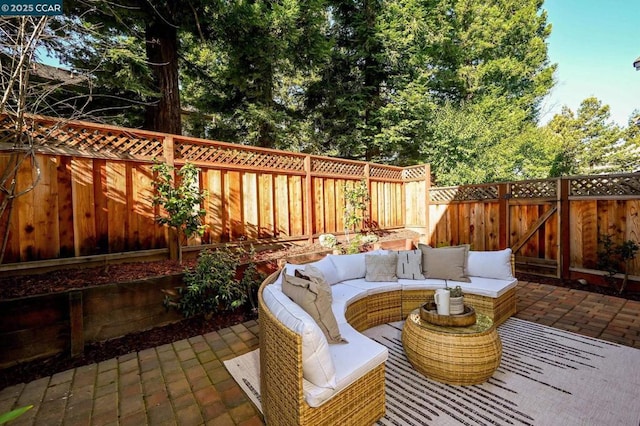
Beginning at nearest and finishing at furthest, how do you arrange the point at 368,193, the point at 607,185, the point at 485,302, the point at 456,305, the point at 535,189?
the point at 456,305
the point at 485,302
the point at 607,185
the point at 535,189
the point at 368,193

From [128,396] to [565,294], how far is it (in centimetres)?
567

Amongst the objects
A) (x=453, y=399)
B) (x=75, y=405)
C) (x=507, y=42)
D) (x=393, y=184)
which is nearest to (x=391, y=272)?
(x=453, y=399)

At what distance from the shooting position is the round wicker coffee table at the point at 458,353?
7.13 ft

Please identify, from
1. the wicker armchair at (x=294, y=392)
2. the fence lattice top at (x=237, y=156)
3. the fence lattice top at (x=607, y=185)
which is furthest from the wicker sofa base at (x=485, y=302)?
the fence lattice top at (x=237, y=156)

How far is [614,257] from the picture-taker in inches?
176

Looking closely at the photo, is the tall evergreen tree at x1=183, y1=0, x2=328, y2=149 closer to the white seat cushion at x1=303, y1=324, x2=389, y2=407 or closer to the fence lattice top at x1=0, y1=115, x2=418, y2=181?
the fence lattice top at x1=0, y1=115, x2=418, y2=181

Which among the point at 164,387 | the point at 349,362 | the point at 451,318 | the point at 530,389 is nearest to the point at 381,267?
the point at 451,318

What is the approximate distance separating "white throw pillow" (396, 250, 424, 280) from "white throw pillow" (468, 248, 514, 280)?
69 centimetres

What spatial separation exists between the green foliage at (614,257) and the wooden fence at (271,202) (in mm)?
154

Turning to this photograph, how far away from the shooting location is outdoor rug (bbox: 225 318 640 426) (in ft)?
6.25

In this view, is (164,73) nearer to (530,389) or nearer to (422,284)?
(422,284)

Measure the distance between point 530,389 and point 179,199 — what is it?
3982mm

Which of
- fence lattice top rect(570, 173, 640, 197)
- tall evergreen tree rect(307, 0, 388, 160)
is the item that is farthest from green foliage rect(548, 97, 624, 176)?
fence lattice top rect(570, 173, 640, 197)

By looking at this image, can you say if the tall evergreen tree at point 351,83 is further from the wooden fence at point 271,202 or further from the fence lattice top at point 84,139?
the fence lattice top at point 84,139
